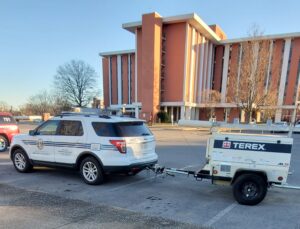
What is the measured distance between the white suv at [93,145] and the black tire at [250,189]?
2452 mm

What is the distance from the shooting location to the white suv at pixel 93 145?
20.5ft

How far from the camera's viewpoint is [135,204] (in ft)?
17.0

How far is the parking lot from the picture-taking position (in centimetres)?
432

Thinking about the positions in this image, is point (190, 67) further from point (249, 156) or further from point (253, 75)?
point (249, 156)

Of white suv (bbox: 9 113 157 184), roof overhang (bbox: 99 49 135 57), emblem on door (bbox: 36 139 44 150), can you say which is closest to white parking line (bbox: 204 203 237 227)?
white suv (bbox: 9 113 157 184)

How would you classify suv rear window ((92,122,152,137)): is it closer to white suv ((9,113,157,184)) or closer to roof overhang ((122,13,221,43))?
white suv ((9,113,157,184))

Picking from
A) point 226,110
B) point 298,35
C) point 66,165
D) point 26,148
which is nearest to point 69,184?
point 66,165

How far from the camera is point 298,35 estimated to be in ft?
161

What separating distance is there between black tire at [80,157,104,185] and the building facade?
127 feet

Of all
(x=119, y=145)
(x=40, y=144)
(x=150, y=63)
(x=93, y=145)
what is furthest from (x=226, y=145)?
(x=150, y=63)

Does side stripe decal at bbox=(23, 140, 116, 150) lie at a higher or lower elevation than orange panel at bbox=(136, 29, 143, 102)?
lower

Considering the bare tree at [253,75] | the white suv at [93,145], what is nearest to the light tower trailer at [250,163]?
the white suv at [93,145]

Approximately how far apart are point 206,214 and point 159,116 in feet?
140

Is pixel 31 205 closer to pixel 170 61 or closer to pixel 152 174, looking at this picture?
pixel 152 174
